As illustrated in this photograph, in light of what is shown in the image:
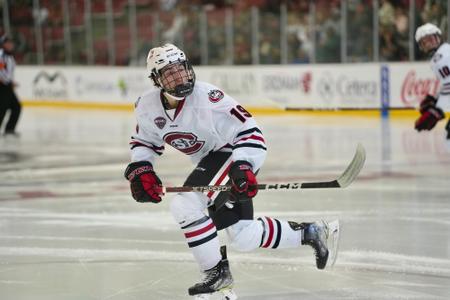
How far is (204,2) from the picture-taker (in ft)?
57.0

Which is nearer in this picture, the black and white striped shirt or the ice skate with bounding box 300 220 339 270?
the ice skate with bounding box 300 220 339 270

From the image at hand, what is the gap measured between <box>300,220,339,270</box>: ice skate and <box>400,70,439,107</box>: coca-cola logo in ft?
29.3

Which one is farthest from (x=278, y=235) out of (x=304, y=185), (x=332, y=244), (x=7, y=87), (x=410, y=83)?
(x=410, y=83)

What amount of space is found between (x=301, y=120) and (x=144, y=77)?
4.45 metres

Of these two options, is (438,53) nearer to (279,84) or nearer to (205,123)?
(205,123)

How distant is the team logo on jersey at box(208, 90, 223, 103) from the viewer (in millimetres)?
3869

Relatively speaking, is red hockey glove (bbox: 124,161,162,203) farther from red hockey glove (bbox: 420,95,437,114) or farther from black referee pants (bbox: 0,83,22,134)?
black referee pants (bbox: 0,83,22,134)

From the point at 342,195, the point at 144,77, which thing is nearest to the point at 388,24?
the point at 144,77

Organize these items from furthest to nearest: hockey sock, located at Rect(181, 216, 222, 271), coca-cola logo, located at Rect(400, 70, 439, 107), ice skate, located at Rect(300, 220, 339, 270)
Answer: coca-cola logo, located at Rect(400, 70, 439, 107) < ice skate, located at Rect(300, 220, 339, 270) < hockey sock, located at Rect(181, 216, 222, 271)

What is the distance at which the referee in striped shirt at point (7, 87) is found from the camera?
12.6m

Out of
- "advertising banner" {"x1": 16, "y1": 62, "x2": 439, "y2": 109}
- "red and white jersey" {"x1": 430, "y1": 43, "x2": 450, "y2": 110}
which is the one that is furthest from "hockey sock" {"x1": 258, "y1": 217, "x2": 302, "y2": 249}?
"advertising banner" {"x1": 16, "y1": 62, "x2": 439, "y2": 109}

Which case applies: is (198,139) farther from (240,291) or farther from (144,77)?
(144,77)

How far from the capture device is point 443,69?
7375 millimetres

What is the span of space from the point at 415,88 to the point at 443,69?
5909mm
